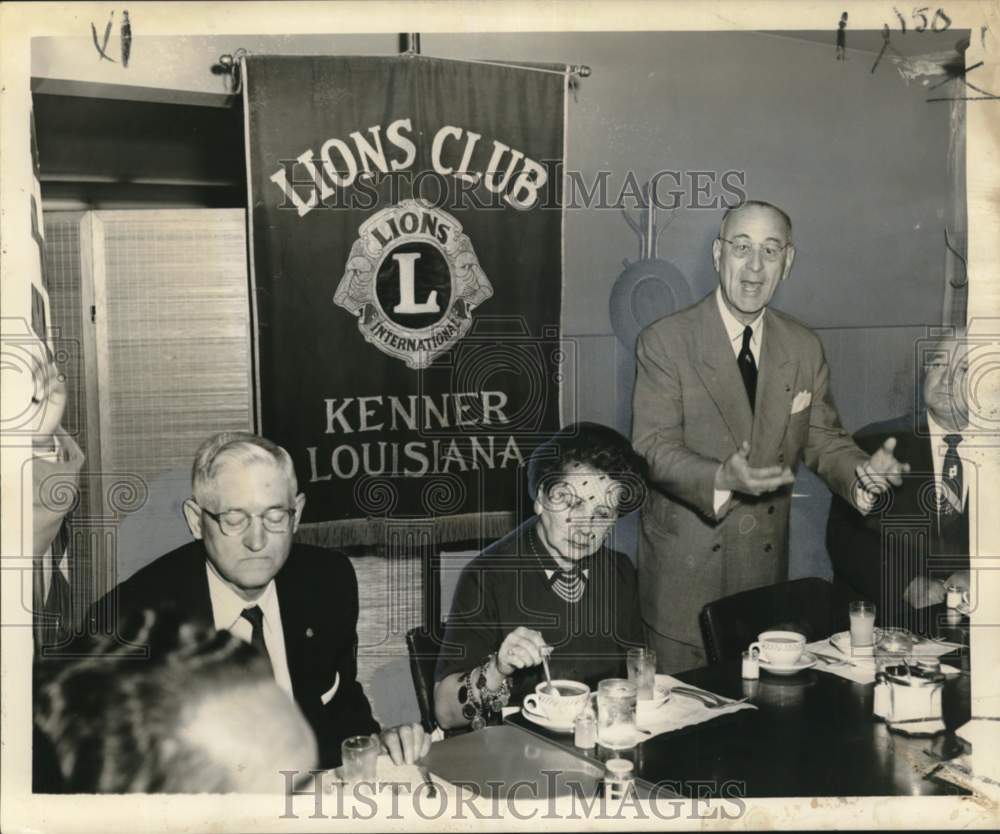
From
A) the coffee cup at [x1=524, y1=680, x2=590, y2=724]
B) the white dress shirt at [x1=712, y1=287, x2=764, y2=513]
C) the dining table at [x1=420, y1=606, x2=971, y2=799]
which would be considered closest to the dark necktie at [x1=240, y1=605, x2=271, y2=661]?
the dining table at [x1=420, y1=606, x2=971, y2=799]

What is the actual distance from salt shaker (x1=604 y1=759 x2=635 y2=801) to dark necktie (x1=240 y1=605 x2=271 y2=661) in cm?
94

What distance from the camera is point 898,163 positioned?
286cm

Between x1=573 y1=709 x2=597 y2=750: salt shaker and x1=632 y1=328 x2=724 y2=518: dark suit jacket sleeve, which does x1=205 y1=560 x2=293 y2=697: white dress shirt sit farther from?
x1=632 y1=328 x2=724 y2=518: dark suit jacket sleeve

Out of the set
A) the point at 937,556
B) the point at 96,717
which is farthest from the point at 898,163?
the point at 96,717

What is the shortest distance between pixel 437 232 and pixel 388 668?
1116 millimetres

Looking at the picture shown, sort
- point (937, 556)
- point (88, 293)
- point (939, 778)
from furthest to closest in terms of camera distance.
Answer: point (937, 556), point (88, 293), point (939, 778)

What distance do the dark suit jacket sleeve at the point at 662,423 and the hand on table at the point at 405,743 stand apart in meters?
0.87

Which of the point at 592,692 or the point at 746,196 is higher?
the point at 746,196

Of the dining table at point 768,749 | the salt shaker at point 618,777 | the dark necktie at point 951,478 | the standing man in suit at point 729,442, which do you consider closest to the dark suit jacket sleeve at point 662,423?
the standing man in suit at point 729,442

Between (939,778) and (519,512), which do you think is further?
(519,512)

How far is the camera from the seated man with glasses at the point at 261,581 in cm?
277

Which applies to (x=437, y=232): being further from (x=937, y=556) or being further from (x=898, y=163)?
(x=937, y=556)

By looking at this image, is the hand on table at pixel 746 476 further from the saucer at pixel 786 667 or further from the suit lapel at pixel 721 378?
the saucer at pixel 786 667

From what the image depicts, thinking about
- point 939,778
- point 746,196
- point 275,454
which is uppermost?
point 746,196
